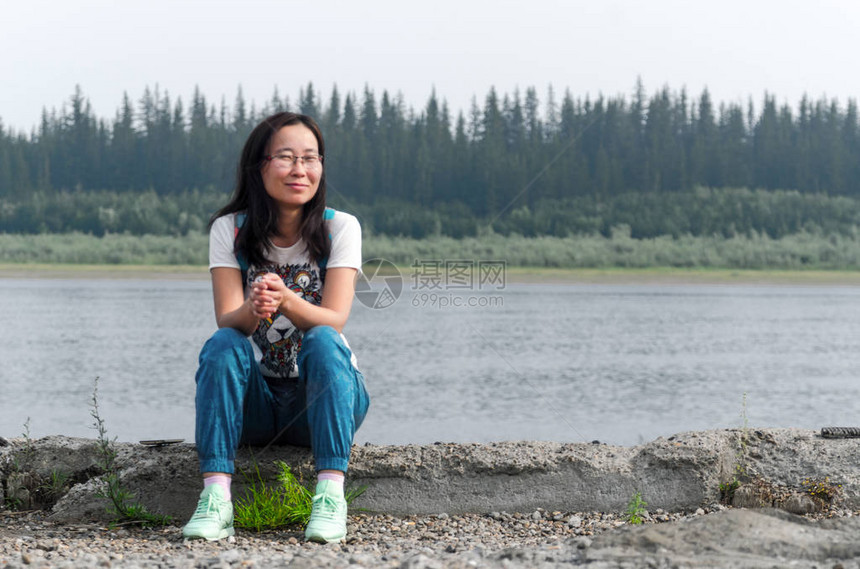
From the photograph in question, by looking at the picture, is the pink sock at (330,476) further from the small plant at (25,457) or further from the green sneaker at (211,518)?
the small plant at (25,457)

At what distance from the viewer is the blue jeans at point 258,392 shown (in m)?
3.10

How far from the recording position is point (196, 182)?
4616 cm

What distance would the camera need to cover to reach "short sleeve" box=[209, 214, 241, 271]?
132 inches

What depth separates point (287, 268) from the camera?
3.40 meters

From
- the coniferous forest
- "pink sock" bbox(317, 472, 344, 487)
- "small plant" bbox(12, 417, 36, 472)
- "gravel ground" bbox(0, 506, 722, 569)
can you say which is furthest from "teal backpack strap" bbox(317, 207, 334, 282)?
the coniferous forest

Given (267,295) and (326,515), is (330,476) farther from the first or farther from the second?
(267,295)

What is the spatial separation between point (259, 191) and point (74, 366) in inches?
366

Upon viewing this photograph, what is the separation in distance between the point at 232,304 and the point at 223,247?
0.74 ft

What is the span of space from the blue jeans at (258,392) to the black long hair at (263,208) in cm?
36

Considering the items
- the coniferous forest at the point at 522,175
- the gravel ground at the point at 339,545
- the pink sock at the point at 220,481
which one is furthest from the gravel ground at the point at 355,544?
the coniferous forest at the point at 522,175

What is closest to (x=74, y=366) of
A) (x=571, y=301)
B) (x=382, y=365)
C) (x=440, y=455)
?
(x=382, y=365)

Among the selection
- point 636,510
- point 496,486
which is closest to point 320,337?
point 496,486

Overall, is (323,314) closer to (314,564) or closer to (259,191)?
(259,191)

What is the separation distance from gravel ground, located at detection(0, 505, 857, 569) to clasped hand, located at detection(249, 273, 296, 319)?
2.60 feet
